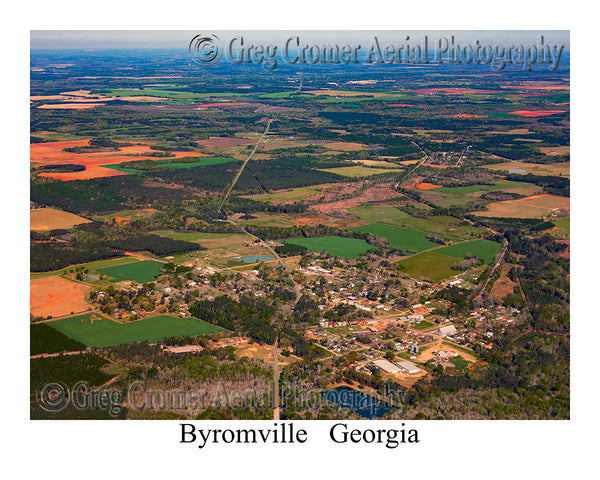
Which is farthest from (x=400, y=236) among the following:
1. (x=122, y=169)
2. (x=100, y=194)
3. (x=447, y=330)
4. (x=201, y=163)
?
(x=122, y=169)

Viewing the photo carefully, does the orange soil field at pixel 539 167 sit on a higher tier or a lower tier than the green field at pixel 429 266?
higher

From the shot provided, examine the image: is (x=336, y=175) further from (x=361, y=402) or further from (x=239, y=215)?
(x=361, y=402)

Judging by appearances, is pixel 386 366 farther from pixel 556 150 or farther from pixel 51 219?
pixel 556 150

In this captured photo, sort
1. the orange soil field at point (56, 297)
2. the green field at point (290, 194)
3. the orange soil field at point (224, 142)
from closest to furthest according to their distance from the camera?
the orange soil field at point (56, 297) < the green field at point (290, 194) < the orange soil field at point (224, 142)

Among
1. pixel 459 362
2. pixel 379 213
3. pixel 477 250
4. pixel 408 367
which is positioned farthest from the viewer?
pixel 379 213

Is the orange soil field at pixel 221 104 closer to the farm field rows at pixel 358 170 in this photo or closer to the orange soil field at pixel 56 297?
the farm field rows at pixel 358 170

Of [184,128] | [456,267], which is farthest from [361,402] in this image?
[184,128]

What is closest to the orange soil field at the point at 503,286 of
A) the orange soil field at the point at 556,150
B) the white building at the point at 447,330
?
the white building at the point at 447,330

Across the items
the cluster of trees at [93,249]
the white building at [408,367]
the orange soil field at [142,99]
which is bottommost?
the white building at [408,367]
